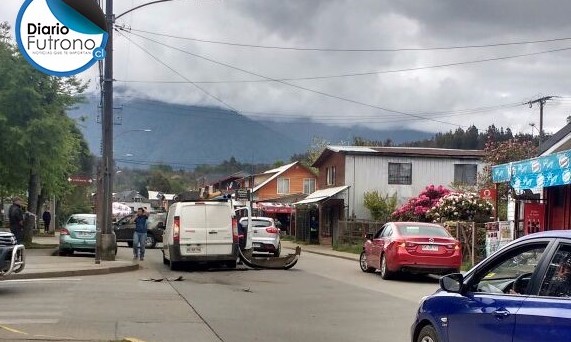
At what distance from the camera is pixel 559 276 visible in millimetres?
4926

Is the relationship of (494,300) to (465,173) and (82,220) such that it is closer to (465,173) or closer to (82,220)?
(82,220)

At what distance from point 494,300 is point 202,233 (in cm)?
1382

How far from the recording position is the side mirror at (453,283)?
6.05 metres

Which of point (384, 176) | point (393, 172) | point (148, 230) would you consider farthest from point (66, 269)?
point (393, 172)

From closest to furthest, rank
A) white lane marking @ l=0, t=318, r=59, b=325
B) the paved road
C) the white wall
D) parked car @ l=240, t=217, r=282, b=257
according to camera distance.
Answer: the paved road
white lane marking @ l=0, t=318, r=59, b=325
parked car @ l=240, t=217, r=282, b=257
the white wall

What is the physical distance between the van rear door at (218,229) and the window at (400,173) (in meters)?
24.0

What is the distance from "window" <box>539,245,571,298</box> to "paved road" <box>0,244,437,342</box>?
14.5 feet

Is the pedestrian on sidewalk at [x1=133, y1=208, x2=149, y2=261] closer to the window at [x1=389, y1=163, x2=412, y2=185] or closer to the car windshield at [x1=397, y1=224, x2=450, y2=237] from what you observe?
the car windshield at [x1=397, y1=224, x2=450, y2=237]

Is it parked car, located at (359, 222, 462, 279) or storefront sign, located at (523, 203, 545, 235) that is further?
storefront sign, located at (523, 203, 545, 235)

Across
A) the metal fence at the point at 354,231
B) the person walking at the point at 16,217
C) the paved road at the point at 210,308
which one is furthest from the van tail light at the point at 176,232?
the metal fence at the point at 354,231

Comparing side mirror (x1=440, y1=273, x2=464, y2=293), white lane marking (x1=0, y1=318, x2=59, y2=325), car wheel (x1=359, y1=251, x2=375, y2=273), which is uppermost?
side mirror (x1=440, y1=273, x2=464, y2=293)

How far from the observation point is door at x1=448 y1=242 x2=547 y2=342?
17.1 feet

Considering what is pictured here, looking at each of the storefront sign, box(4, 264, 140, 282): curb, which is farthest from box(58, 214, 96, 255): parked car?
the storefront sign

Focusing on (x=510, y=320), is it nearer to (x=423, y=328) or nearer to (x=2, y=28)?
(x=423, y=328)
